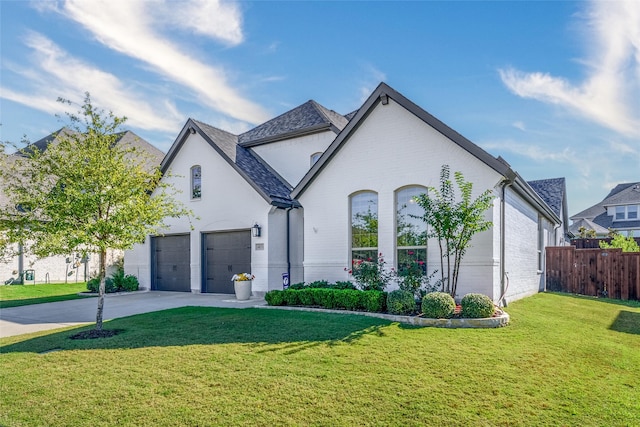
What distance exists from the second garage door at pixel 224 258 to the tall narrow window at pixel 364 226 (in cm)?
431

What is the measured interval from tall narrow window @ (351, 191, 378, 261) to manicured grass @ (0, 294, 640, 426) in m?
3.66

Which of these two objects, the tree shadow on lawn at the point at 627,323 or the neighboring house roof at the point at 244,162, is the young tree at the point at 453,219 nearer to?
the tree shadow on lawn at the point at 627,323

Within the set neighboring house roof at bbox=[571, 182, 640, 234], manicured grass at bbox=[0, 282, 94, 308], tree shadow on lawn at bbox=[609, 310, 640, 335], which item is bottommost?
manicured grass at bbox=[0, 282, 94, 308]

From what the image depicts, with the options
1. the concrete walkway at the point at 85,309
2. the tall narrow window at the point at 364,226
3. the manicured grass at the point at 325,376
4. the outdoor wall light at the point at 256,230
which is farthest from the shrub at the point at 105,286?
the tall narrow window at the point at 364,226

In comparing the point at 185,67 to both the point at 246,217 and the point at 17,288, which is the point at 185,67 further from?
the point at 17,288

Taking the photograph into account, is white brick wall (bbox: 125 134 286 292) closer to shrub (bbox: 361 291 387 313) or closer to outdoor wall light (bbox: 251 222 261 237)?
outdoor wall light (bbox: 251 222 261 237)

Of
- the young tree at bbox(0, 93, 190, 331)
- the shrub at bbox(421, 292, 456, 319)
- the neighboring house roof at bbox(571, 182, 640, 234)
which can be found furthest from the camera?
the neighboring house roof at bbox(571, 182, 640, 234)

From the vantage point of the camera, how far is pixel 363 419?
388 cm

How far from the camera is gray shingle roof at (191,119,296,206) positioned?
44.5 ft

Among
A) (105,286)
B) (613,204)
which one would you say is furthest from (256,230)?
(613,204)

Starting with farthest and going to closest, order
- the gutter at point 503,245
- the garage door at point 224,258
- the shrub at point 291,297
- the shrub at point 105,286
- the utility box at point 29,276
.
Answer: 1. the utility box at point 29,276
2. the shrub at point 105,286
3. the garage door at point 224,258
4. the shrub at point 291,297
5. the gutter at point 503,245

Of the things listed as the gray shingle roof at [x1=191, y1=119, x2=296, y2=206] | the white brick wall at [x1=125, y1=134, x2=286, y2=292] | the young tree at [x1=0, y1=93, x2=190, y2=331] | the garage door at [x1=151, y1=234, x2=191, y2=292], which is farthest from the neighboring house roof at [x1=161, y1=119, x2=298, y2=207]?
the young tree at [x1=0, y1=93, x2=190, y2=331]

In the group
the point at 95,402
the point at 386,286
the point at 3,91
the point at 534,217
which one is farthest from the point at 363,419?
the point at 534,217

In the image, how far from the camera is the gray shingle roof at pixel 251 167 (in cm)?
1355
